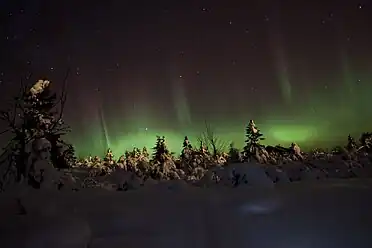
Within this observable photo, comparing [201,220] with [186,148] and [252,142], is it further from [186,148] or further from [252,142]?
[186,148]

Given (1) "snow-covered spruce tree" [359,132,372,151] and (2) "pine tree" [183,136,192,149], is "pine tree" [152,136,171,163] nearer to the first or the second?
(2) "pine tree" [183,136,192,149]

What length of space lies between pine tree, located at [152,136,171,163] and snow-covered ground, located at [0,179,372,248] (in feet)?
14.1

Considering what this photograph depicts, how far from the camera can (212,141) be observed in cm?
912

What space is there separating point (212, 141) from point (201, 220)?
19.6ft

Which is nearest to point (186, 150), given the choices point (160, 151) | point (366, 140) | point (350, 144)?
point (160, 151)

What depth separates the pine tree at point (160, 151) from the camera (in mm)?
7973

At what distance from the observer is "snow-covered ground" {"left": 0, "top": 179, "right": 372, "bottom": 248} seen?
114 inches

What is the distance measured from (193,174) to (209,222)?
402 centimetres

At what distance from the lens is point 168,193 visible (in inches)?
150

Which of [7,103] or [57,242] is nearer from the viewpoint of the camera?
[57,242]

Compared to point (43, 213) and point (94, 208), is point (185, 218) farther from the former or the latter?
point (43, 213)

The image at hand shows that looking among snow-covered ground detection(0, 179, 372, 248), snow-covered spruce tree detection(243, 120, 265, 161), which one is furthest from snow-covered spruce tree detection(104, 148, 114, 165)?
snow-covered ground detection(0, 179, 372, 248)

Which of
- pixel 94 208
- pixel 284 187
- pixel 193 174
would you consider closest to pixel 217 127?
pixel 193 174

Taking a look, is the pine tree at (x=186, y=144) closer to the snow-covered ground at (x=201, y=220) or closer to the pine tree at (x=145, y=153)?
the pine tree at (x=145, y=153)
